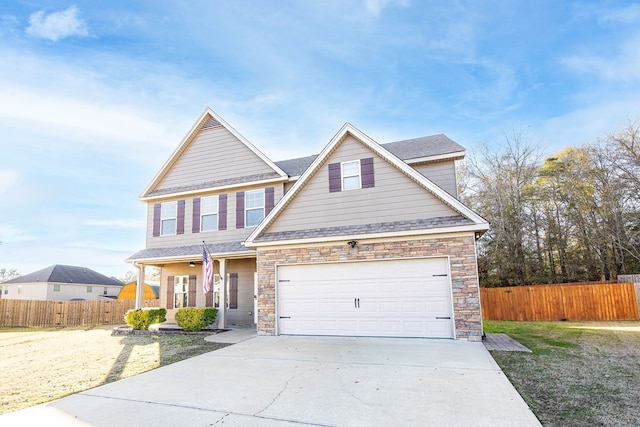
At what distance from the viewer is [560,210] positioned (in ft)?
68.8

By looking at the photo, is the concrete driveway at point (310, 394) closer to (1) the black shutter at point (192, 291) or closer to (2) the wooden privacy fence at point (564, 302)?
(1) the black shutter at point (192, 291)

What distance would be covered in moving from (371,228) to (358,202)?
101 centimetres

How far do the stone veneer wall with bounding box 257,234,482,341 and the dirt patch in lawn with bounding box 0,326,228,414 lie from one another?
204cm

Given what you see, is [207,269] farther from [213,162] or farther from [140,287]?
[213,162]

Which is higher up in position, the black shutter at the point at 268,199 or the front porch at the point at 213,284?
the black shutter at the point at 268,199

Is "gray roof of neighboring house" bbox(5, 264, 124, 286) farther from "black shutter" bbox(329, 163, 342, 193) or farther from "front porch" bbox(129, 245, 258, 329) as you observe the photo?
"black shutter" bbox(329, 163, 342, 193)

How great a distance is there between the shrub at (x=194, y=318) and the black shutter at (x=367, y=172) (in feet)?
23.8

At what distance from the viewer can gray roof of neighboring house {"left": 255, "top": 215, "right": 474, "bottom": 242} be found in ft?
31.6

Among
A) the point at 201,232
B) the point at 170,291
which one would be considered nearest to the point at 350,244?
the point at 201,232

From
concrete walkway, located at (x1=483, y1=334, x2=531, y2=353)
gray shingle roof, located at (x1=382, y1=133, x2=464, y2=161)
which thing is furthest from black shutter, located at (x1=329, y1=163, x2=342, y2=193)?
concrete walkway, located at (x1=483, y1=334, x2=531, y2=353)

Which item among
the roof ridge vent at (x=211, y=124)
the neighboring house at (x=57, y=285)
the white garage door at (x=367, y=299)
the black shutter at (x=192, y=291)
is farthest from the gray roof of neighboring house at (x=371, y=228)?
the neighboring house at (x=57, y=285)

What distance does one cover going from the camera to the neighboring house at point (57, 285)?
106ft

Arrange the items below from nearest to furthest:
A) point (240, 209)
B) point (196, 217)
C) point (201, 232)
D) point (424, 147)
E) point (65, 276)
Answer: point (424, 147), point (240, 209), point (201, 232), point (196, 217), point (65, 276)

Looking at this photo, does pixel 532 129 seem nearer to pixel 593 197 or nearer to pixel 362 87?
pixel 593 197
